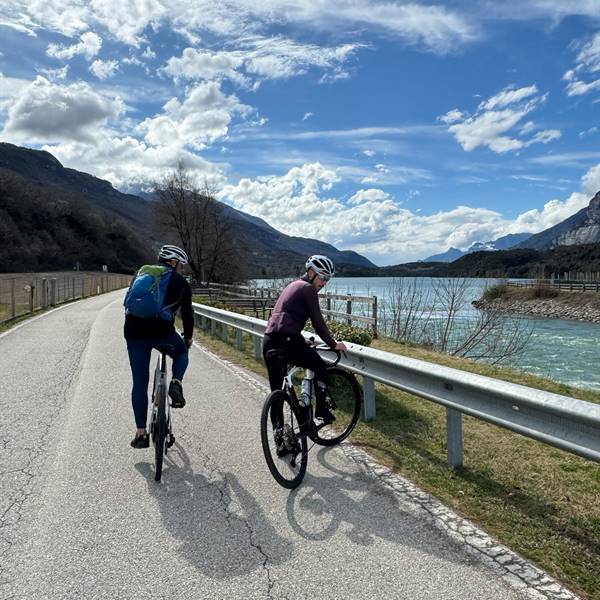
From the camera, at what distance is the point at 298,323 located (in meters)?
4.68

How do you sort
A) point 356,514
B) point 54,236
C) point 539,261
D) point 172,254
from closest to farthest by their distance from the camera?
point 356,514, point 172,254, point 54,236, point 539,261

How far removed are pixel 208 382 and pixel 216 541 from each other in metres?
5.10

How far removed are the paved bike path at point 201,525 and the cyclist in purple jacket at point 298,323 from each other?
3.04 feet

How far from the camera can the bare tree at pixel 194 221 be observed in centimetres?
5512

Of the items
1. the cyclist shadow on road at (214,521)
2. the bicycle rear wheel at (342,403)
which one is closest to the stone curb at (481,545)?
the bicycle rear wheel at (342,403)

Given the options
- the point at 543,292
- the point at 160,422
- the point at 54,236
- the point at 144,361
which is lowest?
the point at 543,292

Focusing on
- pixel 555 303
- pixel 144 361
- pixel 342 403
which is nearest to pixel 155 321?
pixel 144 361

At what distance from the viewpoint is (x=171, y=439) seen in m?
4.76

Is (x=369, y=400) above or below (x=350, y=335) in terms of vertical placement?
below

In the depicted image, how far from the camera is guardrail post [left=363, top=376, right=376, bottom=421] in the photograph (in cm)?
611

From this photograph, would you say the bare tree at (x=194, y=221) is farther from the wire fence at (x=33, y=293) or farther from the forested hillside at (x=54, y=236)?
the forested hillside at (x=54, y=236)

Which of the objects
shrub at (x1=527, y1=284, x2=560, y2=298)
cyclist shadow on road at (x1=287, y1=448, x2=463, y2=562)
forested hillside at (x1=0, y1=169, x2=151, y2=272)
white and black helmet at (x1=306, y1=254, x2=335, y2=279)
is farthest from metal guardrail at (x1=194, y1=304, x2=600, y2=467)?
forested hillside at (x1=0, y1=169, x2=151, y2=272)

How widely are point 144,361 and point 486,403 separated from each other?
293cm

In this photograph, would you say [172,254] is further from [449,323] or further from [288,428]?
[449,323]
